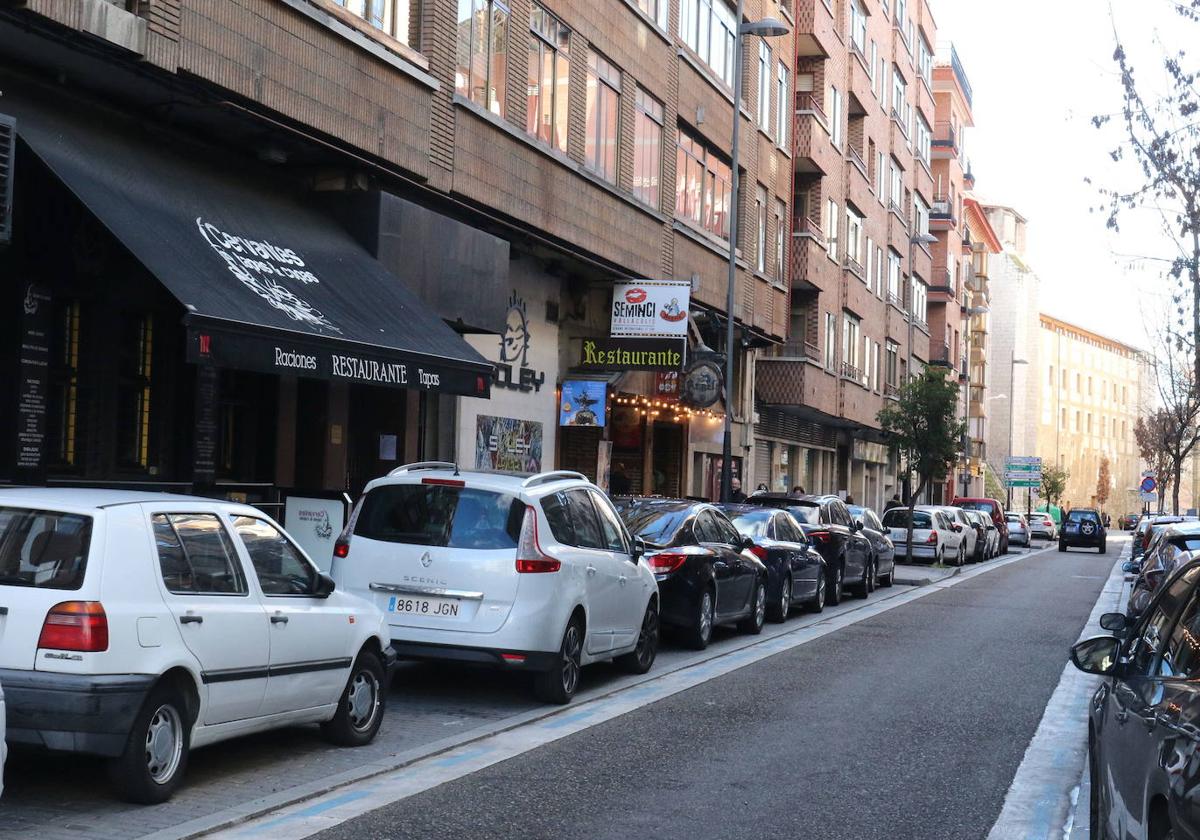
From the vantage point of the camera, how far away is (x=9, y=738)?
22.9 feet

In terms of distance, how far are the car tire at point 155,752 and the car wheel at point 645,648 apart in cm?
624

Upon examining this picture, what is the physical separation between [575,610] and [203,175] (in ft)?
20.7

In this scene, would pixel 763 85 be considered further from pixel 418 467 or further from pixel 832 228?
pixel 418 467

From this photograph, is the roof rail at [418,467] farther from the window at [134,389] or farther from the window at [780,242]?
the window at [780,242]

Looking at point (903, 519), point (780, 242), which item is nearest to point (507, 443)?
point (780, 242)

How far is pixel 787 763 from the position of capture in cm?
939

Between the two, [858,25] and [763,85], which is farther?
[858,25]

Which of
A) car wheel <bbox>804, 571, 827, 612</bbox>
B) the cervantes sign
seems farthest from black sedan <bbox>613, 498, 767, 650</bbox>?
the cervantes sign

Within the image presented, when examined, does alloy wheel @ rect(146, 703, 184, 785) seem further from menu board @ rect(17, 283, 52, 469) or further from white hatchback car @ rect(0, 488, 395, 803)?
menu board @ rect(17, 283, 52, 469)

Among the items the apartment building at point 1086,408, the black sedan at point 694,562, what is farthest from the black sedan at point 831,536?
the apartment building at point 1086,408

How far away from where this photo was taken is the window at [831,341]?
140 ft

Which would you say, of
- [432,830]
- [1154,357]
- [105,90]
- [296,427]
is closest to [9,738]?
[432,830]

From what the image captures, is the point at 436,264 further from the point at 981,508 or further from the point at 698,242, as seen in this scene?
the point at 981,508

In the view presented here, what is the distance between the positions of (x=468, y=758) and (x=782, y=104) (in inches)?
1152
